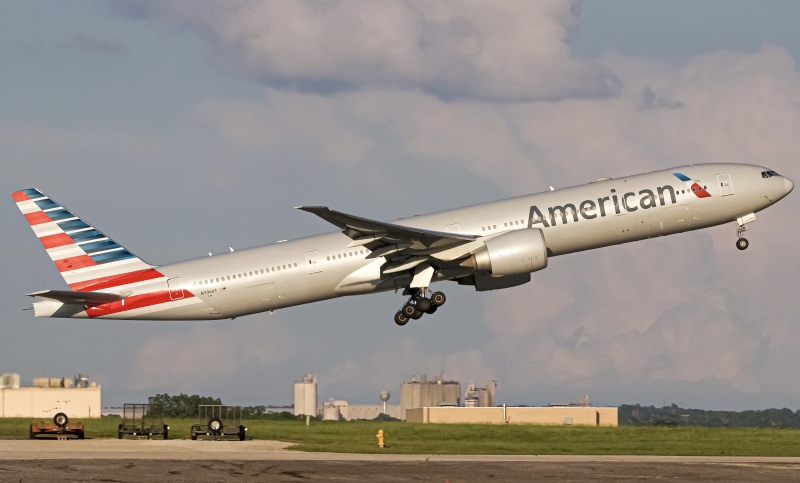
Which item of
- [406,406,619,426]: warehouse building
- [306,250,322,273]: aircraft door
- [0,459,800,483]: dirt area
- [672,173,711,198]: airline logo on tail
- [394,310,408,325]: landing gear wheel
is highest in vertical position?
[672,173,711,198]: airline logo on tail

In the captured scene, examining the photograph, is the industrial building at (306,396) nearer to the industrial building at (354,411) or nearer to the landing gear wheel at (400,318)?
the industrial building at (354,411)

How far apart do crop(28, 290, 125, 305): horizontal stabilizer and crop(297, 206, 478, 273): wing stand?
11778mm

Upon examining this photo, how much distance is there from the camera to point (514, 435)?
64188 mm

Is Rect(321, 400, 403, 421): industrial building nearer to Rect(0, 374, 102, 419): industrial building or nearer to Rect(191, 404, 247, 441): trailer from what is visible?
Rect(0, 374, 102, 419): industrial building

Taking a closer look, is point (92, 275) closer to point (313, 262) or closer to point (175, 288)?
point (175, 288)

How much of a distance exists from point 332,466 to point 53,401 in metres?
44.3

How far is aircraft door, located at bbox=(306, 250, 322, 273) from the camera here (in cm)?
5406

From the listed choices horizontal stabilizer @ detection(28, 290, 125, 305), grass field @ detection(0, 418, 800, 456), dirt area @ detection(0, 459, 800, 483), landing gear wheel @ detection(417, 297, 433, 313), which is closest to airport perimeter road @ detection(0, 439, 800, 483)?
dirt area @ detection(0, 459, 800, 483)

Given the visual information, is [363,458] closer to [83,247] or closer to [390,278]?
[390,278]

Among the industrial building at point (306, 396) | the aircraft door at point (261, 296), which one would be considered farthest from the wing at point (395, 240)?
the industrial building at point (306, 396)

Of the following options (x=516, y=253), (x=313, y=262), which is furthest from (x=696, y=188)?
(x=313, y=262)

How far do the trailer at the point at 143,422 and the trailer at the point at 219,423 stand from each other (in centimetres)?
177

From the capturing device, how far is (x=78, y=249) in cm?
5800

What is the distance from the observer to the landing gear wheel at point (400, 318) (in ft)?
185
